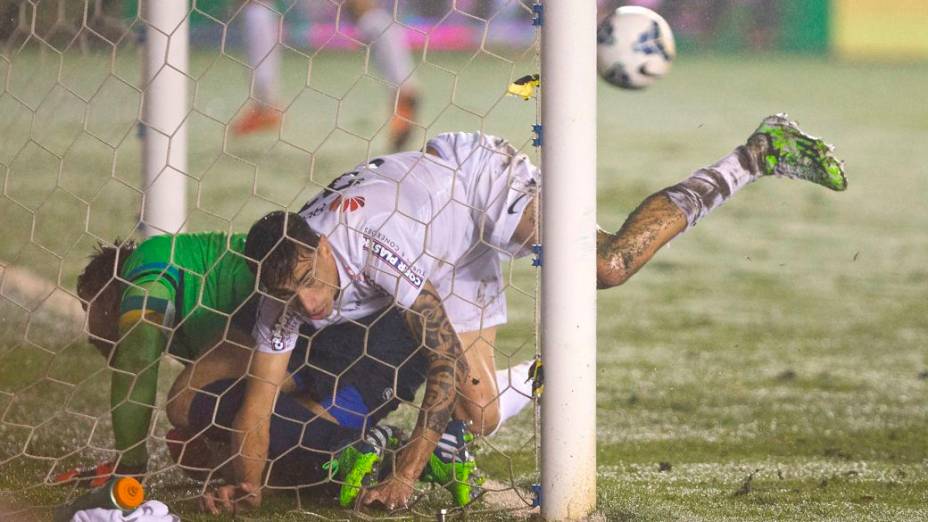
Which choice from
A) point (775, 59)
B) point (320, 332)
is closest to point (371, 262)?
point (320, 332)

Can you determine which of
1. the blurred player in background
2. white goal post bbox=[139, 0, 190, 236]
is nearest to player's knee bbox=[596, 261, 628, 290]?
white goal post bbox=[139, 0, 190, 236]

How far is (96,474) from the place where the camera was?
325cm

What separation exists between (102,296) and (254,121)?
19.9 ft

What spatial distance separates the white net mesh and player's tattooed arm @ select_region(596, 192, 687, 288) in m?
0.36

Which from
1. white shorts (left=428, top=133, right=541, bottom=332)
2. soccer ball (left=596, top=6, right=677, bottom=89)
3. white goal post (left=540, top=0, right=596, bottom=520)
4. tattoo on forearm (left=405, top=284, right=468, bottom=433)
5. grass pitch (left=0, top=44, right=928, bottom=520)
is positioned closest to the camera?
white goal post (left=540, top=0, right=596, bottom=520)

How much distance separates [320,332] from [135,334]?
53cm

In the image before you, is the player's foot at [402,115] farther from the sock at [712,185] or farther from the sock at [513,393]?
the sock at [712,185]

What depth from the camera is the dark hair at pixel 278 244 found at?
10.0ft

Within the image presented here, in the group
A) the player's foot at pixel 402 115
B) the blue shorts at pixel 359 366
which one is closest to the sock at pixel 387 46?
the player's foot at pixel 402 115

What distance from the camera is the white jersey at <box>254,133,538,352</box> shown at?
321 cm

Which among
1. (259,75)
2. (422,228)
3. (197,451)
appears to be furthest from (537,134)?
(259,75)

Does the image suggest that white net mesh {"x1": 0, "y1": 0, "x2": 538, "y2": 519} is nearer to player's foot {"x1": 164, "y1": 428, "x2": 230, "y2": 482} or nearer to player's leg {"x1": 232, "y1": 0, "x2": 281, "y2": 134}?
player's foot {"x1": 164, "y1": 428, "x2": 230, "y2": 482}

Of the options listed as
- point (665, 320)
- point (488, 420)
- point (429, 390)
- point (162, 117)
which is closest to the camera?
point (429, 390)

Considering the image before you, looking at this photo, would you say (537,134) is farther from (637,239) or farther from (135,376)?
(135,376)
